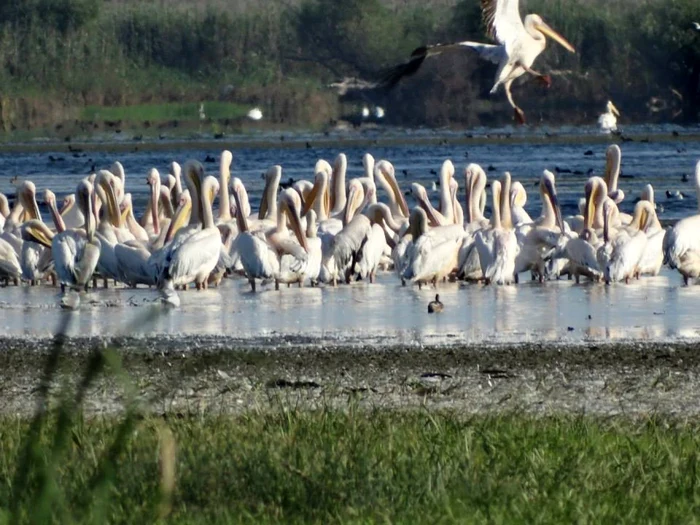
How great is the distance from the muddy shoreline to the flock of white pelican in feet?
9.72

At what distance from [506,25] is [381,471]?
8503mm

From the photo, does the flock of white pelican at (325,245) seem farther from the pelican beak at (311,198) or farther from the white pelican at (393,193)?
the white pelican at (393,193)

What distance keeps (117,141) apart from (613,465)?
1769 inches

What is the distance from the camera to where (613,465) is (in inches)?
203

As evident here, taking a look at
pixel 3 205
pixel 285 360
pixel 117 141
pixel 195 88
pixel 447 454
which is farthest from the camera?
pixel 195 88

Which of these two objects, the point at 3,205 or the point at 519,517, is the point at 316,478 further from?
the point at 3,205

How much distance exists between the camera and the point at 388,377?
8273mm

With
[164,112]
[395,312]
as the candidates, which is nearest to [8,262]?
[395,312]

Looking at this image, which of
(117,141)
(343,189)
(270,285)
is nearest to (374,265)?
(270,285)

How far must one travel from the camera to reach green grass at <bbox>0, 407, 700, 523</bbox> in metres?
4.54

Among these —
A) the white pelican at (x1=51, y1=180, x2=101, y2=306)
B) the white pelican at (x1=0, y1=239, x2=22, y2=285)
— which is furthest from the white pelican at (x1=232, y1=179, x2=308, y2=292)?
the white pelican at (x1=0, y1=239, x2=22, y2=285)

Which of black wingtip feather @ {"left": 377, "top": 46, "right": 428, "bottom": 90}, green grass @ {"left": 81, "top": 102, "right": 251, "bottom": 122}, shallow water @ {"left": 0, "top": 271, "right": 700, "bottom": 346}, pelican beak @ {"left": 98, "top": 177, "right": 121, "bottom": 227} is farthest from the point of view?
green grass @ {"left": 81, "top": 102, "right": 251, "bottom": 122}

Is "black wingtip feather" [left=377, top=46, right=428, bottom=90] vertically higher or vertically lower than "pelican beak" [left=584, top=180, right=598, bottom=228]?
higher

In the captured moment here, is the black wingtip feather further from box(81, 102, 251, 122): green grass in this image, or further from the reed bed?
box(81, 102, 251, 122): green grass
